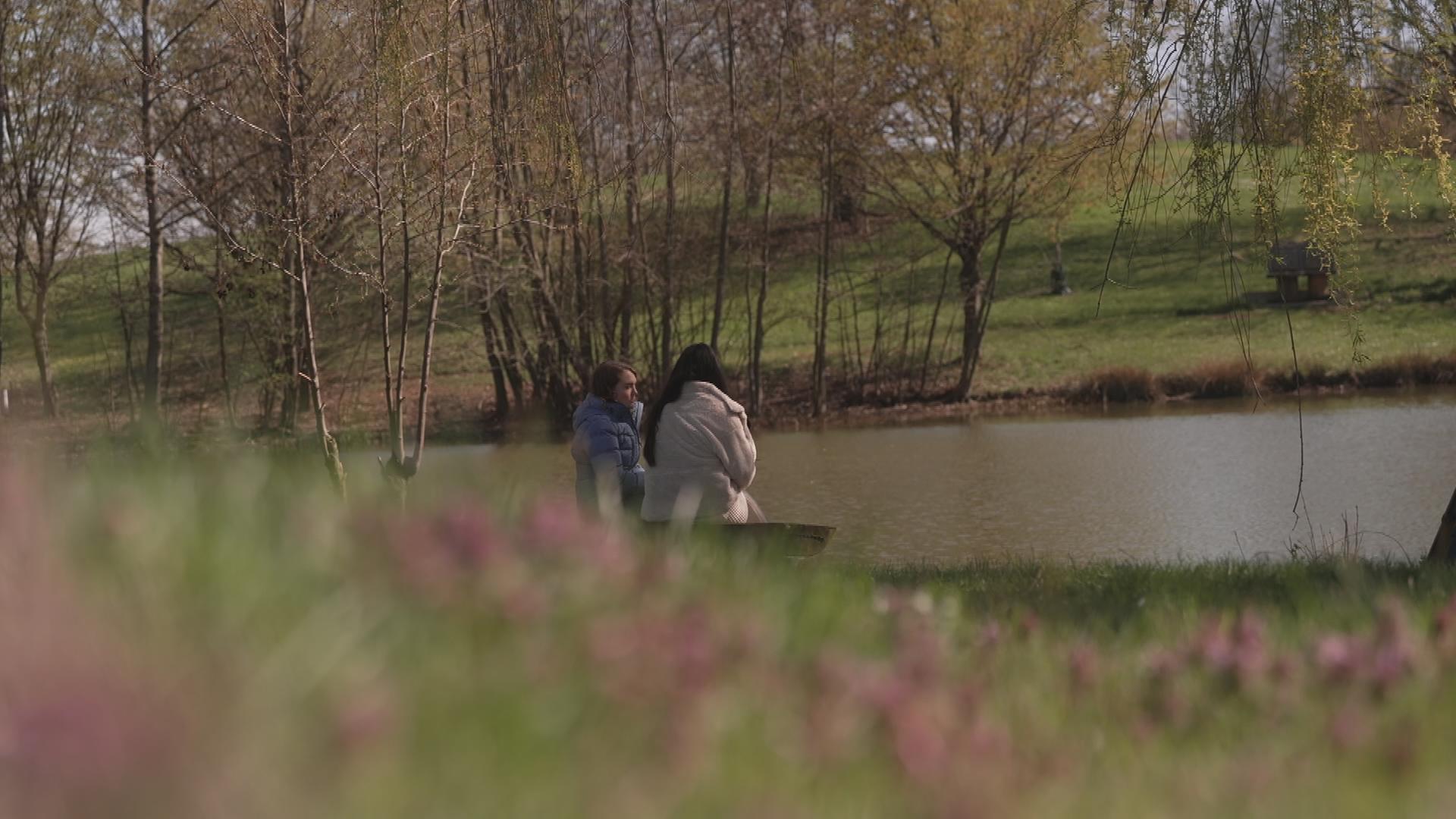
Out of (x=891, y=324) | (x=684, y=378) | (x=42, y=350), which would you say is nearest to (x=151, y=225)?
(x=684, y=378)

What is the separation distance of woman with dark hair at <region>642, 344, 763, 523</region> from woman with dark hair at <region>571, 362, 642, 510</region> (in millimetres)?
453

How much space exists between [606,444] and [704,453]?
34.9 inches

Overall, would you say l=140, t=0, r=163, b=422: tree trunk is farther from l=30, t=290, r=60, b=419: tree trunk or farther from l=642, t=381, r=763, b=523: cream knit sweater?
l=30, t=290, r=60, b=419: tree trunk

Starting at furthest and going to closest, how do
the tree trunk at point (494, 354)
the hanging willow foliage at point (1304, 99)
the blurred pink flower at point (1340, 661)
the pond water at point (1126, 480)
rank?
the tree trunk at point (494, 354), the pond water at point (1126, 480), the hanging willow foliage at point (1304, 99), the blurred pink flower at point (1340, 661)

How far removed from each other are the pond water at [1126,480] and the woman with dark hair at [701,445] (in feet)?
4.64

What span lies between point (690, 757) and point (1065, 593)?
4.16 meters

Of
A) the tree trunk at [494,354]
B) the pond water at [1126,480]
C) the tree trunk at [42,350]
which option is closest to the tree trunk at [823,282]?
the pond water at [1126,480]

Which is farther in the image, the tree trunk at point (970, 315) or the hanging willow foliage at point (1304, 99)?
the tree trunk at point (970, 315)

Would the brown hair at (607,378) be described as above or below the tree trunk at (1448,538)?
above

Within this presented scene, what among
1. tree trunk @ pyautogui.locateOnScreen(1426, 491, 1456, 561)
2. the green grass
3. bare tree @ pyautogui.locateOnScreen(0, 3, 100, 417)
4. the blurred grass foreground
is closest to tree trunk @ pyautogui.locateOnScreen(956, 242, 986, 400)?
the green grass

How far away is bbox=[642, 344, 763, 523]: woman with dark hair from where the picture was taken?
26.0 feet

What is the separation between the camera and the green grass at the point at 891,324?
23.4m

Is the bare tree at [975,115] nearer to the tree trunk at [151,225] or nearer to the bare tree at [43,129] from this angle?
the tree trunk at [151,225]

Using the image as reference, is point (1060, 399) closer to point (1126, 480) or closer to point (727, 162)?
point (727, 162)
